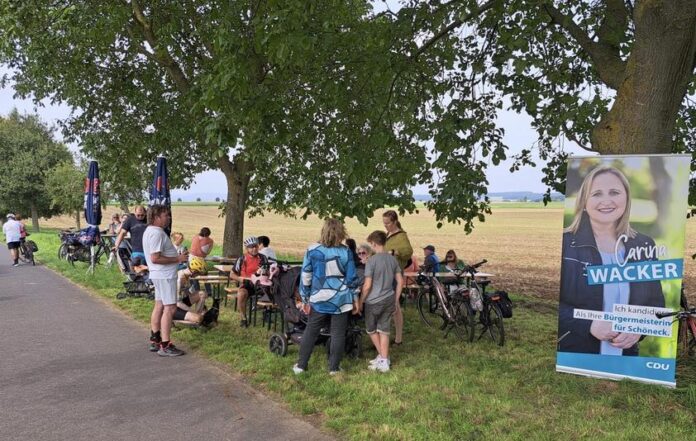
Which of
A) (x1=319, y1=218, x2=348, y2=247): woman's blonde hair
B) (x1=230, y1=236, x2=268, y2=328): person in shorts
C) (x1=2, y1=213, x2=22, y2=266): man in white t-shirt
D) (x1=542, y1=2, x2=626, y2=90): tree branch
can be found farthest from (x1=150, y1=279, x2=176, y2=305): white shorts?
(x1=2, y1=213, x2=22, y2=266): man in white t-shirt

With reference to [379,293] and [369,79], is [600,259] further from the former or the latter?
[369,79]

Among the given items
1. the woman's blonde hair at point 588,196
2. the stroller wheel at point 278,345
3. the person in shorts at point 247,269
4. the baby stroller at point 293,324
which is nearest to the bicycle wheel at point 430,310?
the baby stroller at point 293,324

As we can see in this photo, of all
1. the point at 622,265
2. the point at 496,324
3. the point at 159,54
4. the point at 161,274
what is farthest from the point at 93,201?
the point at 622,265

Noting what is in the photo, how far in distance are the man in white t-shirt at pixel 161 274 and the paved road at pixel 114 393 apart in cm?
20

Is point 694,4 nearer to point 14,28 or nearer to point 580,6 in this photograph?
point 580,6

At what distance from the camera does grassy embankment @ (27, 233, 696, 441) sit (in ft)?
14.1

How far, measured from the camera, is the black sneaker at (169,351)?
252 inches

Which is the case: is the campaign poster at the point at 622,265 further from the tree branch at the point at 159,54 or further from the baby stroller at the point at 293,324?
the tree branch at the point at 159,54

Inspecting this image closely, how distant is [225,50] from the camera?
6.43m

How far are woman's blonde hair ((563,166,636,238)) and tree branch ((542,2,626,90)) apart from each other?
3.50 feet

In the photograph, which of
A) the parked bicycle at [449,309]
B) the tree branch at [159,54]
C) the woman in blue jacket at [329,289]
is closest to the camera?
the woman in blue jacket at [329,289]

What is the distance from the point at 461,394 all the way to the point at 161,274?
3722 mm

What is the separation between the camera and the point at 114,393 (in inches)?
200

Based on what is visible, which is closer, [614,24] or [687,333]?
[687,333]
